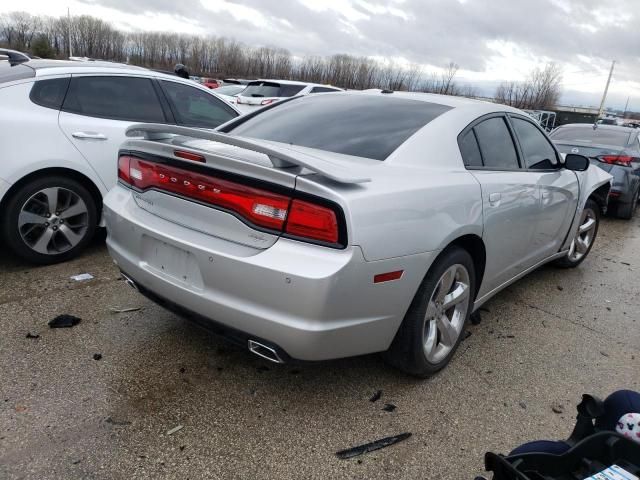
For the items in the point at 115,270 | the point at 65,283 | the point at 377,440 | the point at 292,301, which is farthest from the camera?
the point at 115,270

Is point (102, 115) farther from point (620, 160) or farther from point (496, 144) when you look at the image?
point (620, 160)

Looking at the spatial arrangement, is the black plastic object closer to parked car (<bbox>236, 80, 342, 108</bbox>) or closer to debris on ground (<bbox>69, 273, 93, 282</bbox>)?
debris on ground (<bbox>69, 273, 93, 282</bbox>)

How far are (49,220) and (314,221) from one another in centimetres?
282

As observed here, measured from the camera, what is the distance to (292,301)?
Answer: 202 cm

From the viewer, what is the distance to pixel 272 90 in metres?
12.7

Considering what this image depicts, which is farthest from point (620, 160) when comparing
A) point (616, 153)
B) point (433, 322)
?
point (433, 322)

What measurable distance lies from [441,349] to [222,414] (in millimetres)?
1253

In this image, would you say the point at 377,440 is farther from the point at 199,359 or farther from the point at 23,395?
the point at 23,395

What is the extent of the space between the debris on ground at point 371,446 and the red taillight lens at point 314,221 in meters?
0.95

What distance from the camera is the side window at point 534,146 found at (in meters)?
3.63

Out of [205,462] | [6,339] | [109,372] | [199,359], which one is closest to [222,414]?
[205,462]

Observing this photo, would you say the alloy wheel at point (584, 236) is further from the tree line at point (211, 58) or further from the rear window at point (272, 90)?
the tree line at point (211, 58)

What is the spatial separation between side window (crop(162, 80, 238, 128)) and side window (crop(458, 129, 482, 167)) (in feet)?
9.42

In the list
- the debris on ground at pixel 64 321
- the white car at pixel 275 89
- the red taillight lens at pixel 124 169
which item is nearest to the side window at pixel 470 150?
the red taillight lens at pixel 124 169
